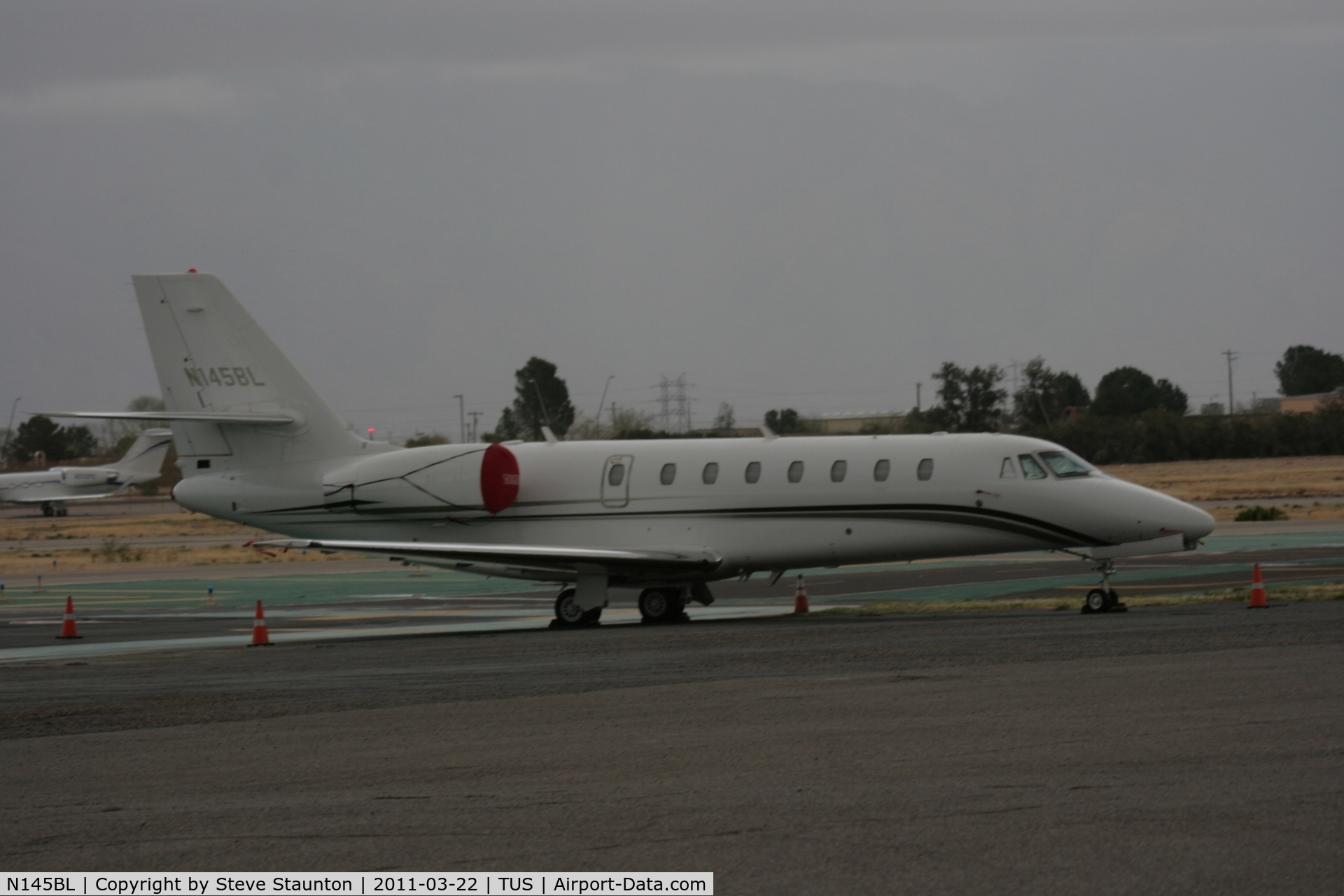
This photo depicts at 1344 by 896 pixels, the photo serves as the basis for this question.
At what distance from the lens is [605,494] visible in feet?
80.7

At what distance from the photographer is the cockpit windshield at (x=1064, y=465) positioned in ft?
73.5

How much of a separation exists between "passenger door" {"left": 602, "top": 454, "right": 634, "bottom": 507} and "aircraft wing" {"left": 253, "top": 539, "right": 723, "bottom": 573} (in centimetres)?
104

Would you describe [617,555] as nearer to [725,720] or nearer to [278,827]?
[725,720]

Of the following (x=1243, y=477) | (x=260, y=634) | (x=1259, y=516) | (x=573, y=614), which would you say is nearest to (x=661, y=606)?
(x=573, y=614)

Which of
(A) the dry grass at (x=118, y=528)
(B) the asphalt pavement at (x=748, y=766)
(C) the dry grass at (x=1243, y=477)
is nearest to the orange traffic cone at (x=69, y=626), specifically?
(B) the asphalt pavement at (x=748, y=766)

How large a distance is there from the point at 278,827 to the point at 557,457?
56.2 feet

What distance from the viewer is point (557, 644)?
1933 centimetres

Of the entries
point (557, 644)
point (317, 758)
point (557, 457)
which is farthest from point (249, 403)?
point (317, 758)

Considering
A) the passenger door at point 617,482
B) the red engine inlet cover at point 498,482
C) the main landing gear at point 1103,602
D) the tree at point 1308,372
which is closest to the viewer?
the main landing gear at point 1103,602

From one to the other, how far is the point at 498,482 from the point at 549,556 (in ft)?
7.90

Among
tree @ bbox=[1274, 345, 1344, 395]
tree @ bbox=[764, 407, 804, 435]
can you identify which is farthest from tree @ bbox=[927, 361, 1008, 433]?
tree @ bbox=[1274, 345, 1344, 395]

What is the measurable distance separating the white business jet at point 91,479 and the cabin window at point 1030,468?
8295 centimetres

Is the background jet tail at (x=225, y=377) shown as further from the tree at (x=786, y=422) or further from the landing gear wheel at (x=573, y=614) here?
the tree at (x=786, y=422)

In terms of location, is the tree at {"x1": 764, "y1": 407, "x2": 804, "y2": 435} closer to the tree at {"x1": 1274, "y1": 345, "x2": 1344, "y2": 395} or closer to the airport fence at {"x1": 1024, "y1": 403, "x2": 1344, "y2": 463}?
the airport fence at {"x1": 1024, "y1": 403, "x2": 1344, "y2": 463}
